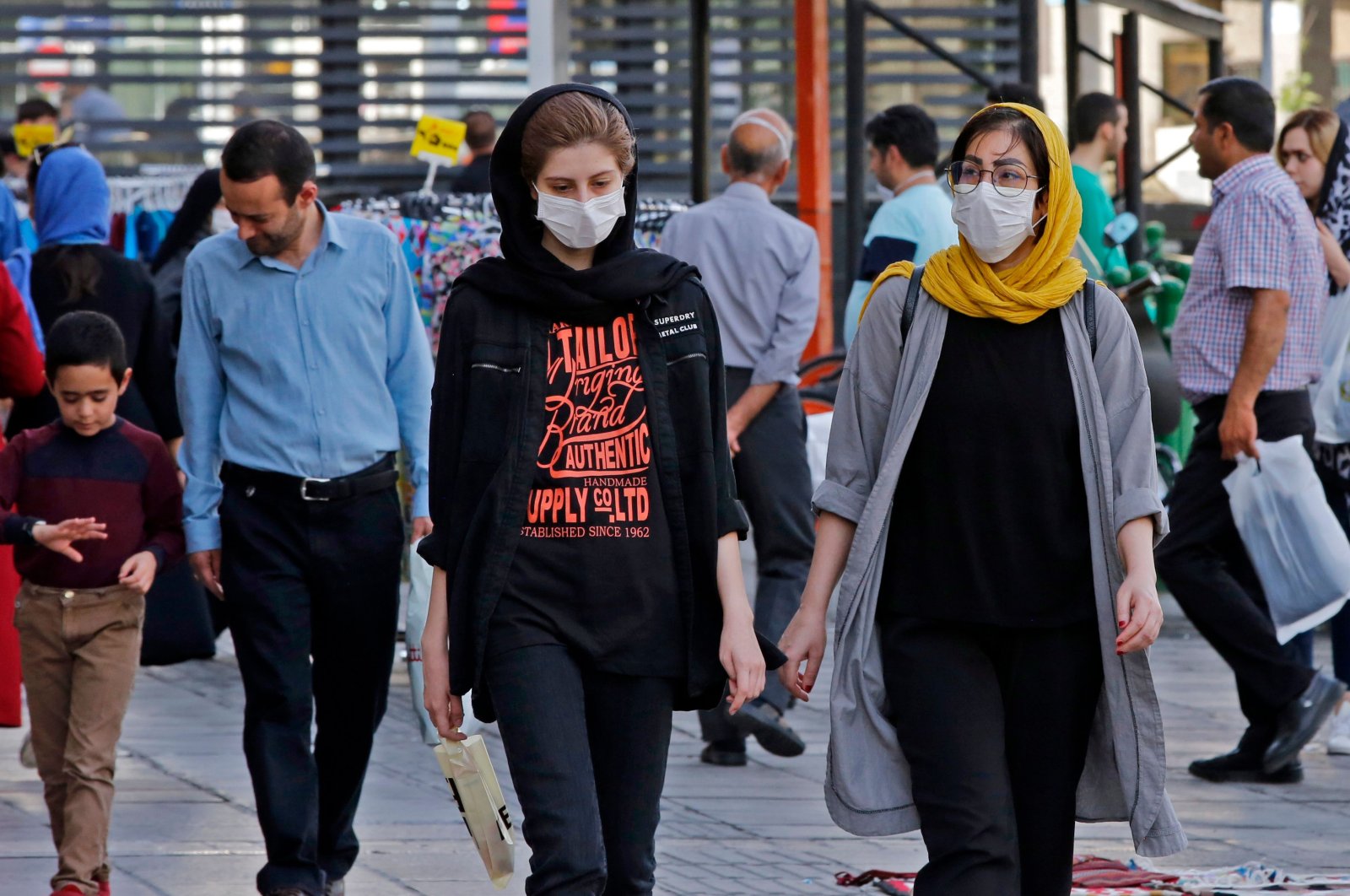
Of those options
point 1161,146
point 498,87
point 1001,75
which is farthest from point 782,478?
point 1161,146

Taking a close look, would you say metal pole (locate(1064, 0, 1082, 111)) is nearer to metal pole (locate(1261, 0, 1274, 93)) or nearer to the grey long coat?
metal pole (locate(1261, 0, 1274, 93))

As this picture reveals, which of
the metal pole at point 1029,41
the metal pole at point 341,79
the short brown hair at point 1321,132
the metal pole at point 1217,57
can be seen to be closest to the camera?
the short brown hair at point 1321,132

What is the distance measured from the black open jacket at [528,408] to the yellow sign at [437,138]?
610 centimetres

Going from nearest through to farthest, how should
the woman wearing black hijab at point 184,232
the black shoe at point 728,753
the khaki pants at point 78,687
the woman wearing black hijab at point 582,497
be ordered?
the woman wearing black hijab at point 582,497, the khaki pants at point 78,687, the black shoe at point 728,753, the woman wearing black hijab at point 184,232

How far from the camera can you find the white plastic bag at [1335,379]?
7242 mm

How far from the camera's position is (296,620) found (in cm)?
500

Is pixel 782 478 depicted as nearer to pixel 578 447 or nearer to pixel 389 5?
pixel 578 447

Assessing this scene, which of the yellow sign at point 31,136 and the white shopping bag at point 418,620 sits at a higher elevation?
the yellow sign at point 31,136

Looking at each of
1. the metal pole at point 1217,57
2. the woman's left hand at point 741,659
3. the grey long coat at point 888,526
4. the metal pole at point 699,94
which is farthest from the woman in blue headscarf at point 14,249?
the metal pole at point 1217,57

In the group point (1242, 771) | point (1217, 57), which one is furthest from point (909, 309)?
point (1217, 57)

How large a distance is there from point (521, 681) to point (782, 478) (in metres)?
3.55

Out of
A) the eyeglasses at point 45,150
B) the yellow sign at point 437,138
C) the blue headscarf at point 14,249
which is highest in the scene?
→ the yellow sign at point 437,138

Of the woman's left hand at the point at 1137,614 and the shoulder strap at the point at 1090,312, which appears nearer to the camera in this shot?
the woman's left hand at the point at 1137,614

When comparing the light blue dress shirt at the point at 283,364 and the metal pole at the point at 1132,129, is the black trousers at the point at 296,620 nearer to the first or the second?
the light blue dress shirt at the point at 283,364
